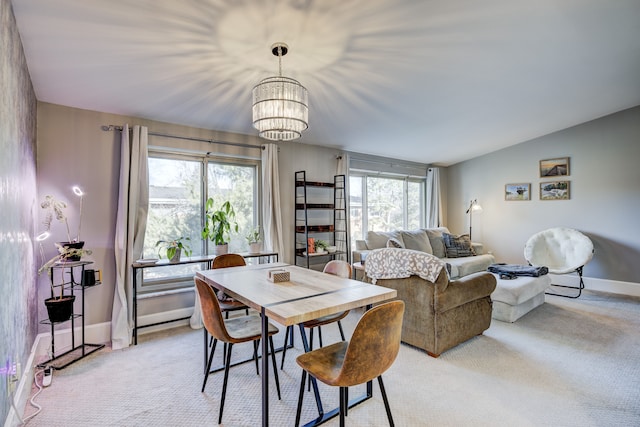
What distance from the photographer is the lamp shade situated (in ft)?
6.93

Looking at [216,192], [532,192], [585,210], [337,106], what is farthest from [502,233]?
[216,192]

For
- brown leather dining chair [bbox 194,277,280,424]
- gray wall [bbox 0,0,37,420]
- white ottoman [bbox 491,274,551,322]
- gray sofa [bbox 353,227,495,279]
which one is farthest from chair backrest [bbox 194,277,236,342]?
white ottoman [bbox 491,274,551,322]

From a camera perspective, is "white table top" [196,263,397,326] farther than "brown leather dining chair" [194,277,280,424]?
No

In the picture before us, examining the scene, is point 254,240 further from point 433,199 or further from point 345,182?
point 433,199

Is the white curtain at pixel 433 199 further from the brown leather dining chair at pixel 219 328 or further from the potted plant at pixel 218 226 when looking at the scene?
the brown leather dining chair at pixel 219 328

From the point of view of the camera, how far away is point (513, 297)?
3559mm

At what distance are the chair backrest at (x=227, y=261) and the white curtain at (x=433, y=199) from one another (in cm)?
470

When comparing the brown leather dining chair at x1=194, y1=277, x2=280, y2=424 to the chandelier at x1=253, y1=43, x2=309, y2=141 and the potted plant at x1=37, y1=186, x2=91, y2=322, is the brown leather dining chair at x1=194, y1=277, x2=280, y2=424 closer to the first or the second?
the chandelier at x1=253, y1=43, x2=309, y2=141

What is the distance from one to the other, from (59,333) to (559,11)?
505 cm

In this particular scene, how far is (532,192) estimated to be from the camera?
5715mm

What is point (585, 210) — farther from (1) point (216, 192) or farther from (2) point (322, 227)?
(1) point (216, 192)

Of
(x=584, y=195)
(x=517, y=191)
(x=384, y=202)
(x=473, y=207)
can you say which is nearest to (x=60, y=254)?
(x=384, y=202)

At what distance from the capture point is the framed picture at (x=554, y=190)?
5.34 m

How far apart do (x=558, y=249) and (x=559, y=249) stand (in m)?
0.01
